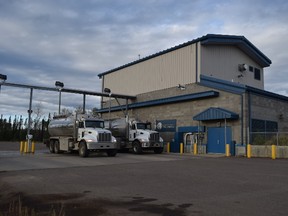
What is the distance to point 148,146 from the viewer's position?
95.2ft

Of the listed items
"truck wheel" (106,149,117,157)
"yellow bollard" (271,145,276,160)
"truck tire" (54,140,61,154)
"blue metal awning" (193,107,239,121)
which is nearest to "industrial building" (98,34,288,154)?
"blue metal awning" (193,107,239,121)

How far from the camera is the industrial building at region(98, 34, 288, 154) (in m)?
28.6

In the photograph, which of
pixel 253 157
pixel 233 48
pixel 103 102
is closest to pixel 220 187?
pixel 253 157

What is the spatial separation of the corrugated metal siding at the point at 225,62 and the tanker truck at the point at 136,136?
8.54 m

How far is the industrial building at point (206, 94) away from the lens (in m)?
28.6

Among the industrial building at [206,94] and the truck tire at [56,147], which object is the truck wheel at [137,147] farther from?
the truck tire at [56,147]

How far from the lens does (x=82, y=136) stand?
2508 centimetres

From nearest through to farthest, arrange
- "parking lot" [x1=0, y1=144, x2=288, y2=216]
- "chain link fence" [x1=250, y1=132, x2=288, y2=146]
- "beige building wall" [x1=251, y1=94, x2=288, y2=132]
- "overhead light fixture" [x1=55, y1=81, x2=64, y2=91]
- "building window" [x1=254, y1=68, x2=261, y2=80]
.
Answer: "parking lot" [x1=0, y1=144, x2=288, y2=216], "chain link fence" [x1=250, y1=132, x2=288, y2=146], "beige building wall" [x1=251, y1=94, x2=288, y2=132], "overhead light fixture" [x1=55, y1=81, x2=64, y2=91], "building window" [x1=254, y1=68, x2=261, y2=80]

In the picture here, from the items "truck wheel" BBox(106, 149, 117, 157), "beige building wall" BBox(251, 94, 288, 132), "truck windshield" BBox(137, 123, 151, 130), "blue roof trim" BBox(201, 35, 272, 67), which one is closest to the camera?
"truck wheel" BBox(106, 149, 117, 157)

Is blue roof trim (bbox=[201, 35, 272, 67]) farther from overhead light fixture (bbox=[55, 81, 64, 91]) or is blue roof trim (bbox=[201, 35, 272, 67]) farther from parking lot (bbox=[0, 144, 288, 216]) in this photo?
parking lot (bbox=[0, 144, 288, 216])

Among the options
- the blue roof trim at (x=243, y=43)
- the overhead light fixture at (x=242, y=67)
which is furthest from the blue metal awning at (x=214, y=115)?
the overhead light fixture at (x=242, y=67)

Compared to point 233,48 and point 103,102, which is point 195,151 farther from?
point 103,102

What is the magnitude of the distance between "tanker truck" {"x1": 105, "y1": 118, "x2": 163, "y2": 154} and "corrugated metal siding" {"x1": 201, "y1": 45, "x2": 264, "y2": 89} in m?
8.54

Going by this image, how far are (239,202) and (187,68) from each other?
27.0 meters
